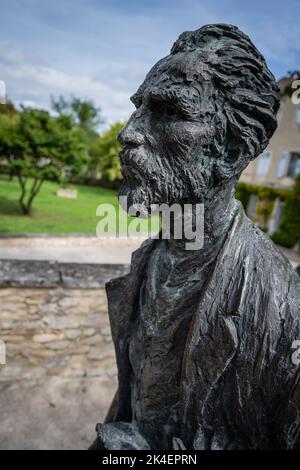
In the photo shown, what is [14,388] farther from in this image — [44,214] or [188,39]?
[44,214]

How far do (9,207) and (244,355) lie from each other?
15.5 meters

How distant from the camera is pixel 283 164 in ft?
67.5

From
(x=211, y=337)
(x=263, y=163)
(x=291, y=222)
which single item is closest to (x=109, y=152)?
(x=263, y=163)

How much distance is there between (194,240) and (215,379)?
A: 0.56 m

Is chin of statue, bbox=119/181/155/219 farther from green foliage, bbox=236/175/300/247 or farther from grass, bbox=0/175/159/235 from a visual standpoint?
green foliage, bbox=236/175/300/247

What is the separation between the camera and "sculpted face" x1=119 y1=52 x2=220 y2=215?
48.2 inches

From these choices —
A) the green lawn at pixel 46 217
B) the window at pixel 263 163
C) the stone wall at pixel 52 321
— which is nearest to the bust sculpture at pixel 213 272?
the stone wall at pixel 52 321

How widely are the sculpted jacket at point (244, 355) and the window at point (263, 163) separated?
2132 centimetres

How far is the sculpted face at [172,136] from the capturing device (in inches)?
48.2

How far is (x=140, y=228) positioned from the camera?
14.2 m

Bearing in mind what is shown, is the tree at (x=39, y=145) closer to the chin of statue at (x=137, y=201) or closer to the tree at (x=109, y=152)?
the chin of statue at (x=137, y=201)

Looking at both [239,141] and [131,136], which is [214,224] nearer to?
[239,141]

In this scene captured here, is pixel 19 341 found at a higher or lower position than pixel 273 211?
lower
